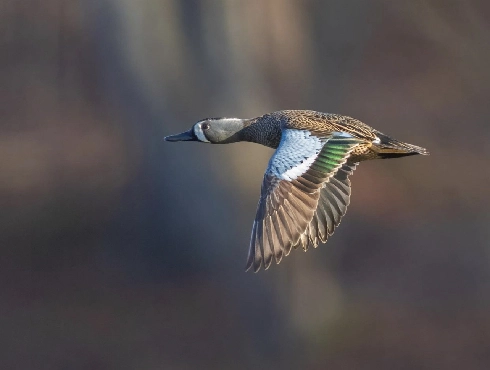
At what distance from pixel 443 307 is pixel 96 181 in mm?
4994

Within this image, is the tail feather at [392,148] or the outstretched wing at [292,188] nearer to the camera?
the outstretched wing at [292,188]

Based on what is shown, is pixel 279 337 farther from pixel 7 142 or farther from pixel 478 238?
pixel 7 142

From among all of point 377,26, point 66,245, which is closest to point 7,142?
point 66,245

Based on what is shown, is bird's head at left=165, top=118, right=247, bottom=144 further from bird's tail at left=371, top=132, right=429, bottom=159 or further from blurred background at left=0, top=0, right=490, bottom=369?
blurred background at left=0, top=0, right=490, bottom=369

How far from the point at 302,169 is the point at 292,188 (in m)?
0.16

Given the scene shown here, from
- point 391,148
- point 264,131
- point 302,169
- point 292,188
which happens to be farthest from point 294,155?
point 264,131

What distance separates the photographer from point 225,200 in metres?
10.4

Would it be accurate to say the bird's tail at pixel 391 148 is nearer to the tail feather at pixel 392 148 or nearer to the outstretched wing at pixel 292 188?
the tail feather at pixel 392 148

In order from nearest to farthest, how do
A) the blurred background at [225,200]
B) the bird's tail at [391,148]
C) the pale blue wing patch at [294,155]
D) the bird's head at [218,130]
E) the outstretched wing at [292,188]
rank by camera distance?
1. the outstretched wing at [292,188]
2. the pale blue wing patch at [294,155]
3. the bird's tail at [391,148]
4. the bird's head at [218,130]
5. the blurred background at [225,200]

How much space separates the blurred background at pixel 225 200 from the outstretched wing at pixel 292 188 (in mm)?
4375

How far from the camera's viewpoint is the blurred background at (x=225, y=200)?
10602mm

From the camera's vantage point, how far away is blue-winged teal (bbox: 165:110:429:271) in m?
5.21

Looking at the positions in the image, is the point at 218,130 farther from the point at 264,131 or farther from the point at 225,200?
the point at 225,200

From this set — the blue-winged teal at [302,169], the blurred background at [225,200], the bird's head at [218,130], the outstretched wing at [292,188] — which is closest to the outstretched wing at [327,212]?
the blue-winged teal at [302,169]
